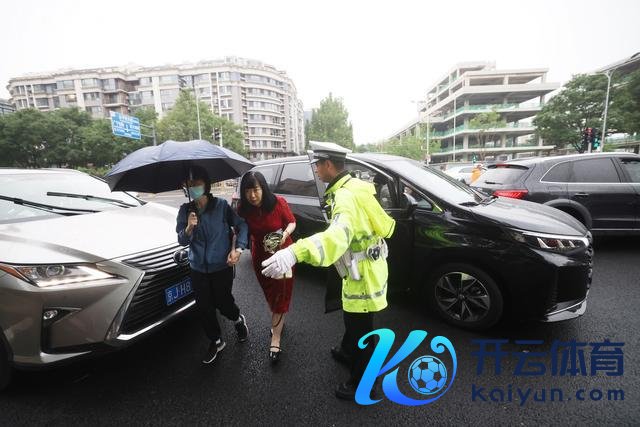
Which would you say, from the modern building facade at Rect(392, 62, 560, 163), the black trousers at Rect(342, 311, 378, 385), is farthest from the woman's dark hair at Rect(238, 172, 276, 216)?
the modern building facade at Rect(392, 62, 560, 163)

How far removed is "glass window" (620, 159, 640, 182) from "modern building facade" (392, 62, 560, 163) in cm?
3796

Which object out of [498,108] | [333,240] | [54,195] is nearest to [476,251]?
[333,240]

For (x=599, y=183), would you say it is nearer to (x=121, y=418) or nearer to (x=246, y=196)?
(x=246, y=196)

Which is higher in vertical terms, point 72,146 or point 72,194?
point 72,146

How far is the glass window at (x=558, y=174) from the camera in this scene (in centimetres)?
448

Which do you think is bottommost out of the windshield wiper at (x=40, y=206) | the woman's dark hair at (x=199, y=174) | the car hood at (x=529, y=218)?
the car hood at (x=529, y=218)

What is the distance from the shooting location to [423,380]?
2143 millimetres

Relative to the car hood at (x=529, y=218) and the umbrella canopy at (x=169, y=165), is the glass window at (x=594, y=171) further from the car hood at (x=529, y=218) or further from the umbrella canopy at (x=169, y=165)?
the umbrella canopy at (x=169, y=165)

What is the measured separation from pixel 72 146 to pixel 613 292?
4279cm

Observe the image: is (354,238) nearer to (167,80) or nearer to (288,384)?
(288,384)

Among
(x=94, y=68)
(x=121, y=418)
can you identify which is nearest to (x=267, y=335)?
(x=121, y=418)

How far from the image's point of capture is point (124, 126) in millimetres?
24234

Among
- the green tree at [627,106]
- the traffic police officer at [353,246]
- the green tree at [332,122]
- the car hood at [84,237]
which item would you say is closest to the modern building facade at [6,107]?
the green tree at [332,122]

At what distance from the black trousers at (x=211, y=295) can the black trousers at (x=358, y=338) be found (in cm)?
106
